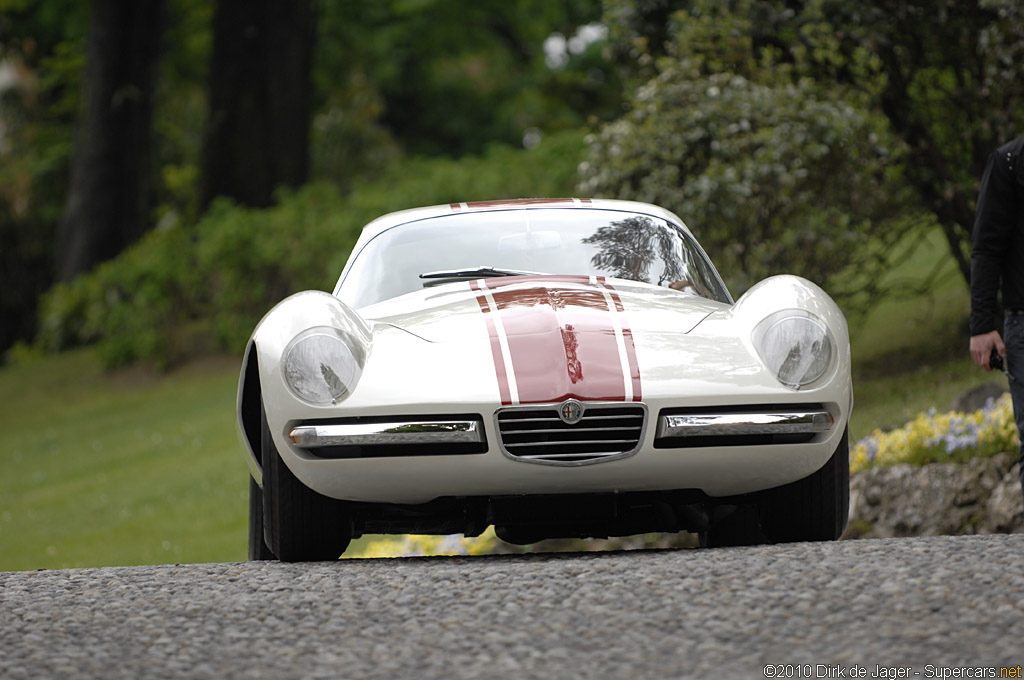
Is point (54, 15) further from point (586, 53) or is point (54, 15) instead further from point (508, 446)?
point (508, 446)

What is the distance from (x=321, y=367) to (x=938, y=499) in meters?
3.68

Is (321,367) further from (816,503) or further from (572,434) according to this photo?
(816,503)

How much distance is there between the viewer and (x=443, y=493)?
4441mm

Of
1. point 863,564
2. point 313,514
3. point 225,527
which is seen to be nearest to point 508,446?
point 313,514

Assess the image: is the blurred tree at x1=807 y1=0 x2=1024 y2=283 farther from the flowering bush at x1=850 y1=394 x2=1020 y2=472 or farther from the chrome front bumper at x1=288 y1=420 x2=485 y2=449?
the chrome front bumper at x1=288 y1=420 x2=485 y2=449

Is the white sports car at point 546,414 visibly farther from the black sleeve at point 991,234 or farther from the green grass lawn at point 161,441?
the green grass lawn at point 161,441

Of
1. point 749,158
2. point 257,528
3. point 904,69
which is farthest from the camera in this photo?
point 904,69

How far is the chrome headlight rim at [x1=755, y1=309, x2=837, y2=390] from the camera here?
4543 millimetres

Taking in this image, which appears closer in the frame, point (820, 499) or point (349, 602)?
point (349, 602)

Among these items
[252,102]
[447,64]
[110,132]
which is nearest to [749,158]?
[252,102]

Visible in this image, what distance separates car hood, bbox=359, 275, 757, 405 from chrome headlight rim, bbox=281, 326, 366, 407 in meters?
0.26

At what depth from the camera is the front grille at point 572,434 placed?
433cm

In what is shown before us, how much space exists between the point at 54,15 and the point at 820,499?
26408 millimetres

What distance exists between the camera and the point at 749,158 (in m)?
9.66
